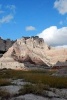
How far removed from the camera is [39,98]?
51.4ft

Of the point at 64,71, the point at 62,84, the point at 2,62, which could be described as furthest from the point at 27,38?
the point at 62,84

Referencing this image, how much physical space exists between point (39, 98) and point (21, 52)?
344 feet

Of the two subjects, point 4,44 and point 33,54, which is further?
point 4,44

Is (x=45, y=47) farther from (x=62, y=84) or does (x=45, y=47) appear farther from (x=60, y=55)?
(x=62, y=84)

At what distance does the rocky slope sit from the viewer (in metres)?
115

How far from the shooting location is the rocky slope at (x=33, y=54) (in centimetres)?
11500

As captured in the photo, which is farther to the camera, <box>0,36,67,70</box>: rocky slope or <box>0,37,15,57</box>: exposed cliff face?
<box>0,37,15,57</box>: exposed cliff face

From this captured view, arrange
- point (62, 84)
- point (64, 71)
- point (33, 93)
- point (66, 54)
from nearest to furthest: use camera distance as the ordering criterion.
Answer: point (33, 93)
point (62, 84)
point (64, 71)
point (66, 54)

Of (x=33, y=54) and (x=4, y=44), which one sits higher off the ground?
(x=4, y=44)

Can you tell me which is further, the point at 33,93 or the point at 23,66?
the point at 23,66

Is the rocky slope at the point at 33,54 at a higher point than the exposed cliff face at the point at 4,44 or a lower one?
lower

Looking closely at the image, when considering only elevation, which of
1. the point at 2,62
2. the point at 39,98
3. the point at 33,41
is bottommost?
the point at 39,98

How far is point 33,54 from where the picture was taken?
392 feet

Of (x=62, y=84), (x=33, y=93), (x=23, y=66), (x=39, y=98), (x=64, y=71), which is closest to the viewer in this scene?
(x=39, y=98)
